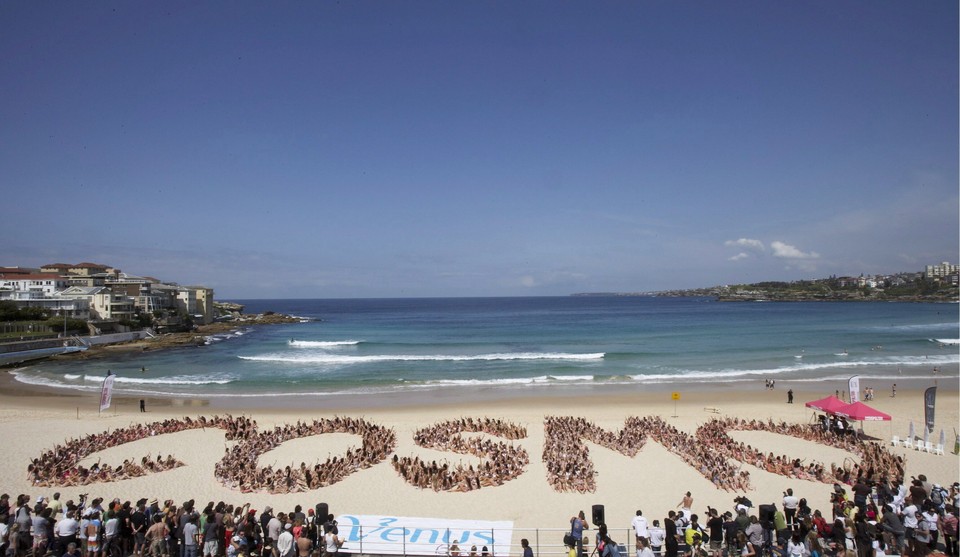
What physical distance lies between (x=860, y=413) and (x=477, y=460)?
1280 centimetres

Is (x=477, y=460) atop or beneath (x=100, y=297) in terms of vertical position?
beneath

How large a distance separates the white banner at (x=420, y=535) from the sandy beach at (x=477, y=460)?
4.30 feet

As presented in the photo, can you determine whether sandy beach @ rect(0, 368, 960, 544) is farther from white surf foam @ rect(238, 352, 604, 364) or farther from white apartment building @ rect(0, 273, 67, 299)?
white apartment building @ rect(0, 273, 67, 299)

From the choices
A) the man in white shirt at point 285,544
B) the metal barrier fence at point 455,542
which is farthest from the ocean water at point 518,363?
the man in white shirt at point 285,544

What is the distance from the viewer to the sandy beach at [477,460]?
13.2 metres

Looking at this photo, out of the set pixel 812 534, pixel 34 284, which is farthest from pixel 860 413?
pixel 34 284

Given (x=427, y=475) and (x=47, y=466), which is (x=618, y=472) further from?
(x=47, y=466)

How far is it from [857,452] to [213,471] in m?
19.7

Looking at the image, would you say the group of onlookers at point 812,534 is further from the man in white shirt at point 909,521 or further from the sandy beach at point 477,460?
the sandy beach at point 477,460

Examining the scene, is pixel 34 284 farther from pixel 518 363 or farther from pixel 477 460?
pixel 477 460

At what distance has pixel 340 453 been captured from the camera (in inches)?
699

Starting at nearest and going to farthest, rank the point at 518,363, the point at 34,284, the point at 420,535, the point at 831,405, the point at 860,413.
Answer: the point at 420,535
the point at 860,413
the point at 831,405
the point at 518,363
the point at 34,284

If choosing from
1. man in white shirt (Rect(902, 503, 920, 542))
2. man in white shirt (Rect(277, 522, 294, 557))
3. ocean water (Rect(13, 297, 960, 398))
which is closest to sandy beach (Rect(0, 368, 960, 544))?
man in white shirt (Rect(902, 503, 920, 542))

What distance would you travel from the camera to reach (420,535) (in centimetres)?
1038
